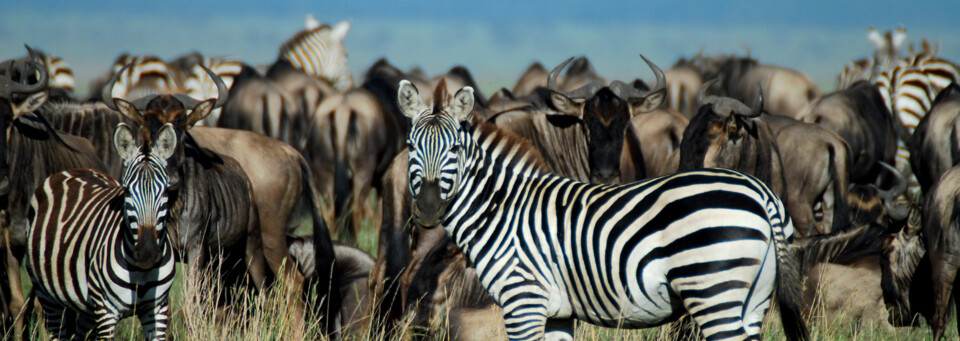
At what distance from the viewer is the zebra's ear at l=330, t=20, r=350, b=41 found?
20.2 meters

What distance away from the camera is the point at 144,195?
443cm

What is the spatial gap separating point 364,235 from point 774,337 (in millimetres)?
5817

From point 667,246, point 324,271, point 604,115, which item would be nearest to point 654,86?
point 604,115

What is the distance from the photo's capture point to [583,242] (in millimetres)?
4223

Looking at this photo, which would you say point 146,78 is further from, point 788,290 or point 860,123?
point 788,290

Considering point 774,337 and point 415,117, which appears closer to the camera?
point 415,117

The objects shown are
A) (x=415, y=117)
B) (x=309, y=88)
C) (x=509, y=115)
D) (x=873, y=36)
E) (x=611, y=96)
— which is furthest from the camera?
(x=873, y=36)

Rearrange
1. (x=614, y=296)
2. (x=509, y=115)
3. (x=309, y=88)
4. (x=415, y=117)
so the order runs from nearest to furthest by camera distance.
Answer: (x=614, y=296)
(x=415, y=117)
(x=509, y=115)
(x=309, y=88)

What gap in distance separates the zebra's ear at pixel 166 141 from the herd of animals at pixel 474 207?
0.01m

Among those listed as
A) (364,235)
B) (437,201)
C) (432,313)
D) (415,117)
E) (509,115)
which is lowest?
(364,235)

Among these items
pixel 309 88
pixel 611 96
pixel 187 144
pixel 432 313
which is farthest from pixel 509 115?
pixel 309 88

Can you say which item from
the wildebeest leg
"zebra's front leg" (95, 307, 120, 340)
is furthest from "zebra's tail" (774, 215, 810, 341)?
"zebra's front leg" (95, 307, 120, 340)

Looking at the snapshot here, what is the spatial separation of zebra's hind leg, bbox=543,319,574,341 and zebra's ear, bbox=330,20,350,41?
1639 cm

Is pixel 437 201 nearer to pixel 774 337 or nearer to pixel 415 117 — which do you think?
pixel 415 117
